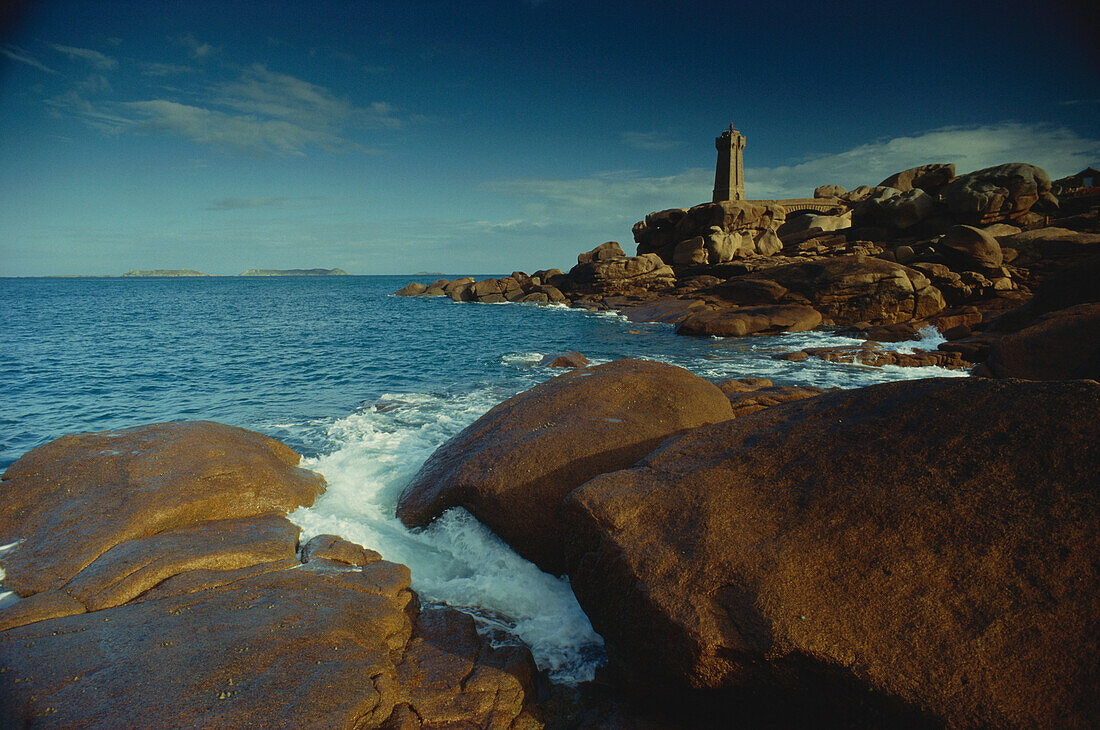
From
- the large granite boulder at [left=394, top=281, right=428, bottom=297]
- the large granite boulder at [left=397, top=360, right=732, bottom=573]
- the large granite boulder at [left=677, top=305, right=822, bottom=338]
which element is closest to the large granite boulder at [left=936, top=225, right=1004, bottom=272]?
the large granite boulder at [left=677, top=305, right=822, bottom=338]

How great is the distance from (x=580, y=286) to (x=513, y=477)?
147 ft

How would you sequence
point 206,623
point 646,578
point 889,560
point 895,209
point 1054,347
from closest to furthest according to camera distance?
point 889,560
point 646,578
point 206,623
point 1054,347
point 895,209

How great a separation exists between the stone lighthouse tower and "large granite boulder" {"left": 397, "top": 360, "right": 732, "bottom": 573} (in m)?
59.9

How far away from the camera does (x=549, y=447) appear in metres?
6.09

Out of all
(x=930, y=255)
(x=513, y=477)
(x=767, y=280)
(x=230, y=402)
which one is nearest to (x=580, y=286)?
(x=767, y=280)

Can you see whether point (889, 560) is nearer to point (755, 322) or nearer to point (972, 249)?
point (755, 322)

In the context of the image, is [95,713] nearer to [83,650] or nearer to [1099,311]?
[83,650]

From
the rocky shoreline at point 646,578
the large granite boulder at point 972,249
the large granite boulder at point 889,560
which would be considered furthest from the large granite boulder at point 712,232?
the large granite boulder at point 889,560

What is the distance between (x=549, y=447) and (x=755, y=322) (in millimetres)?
22483

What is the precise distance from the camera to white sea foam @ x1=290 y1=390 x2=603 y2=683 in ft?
14.7

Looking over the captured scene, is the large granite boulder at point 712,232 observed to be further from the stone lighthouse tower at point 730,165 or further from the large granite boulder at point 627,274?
the stone lighthouse tower at point 730,165

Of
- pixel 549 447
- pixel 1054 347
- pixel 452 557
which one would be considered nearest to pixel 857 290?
pixel 1054 347

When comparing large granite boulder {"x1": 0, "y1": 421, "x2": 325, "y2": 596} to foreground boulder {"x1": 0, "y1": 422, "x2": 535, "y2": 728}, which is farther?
large granite boulder {"x1": 0, "y1": 421, "x2": 325, "y2": 596}

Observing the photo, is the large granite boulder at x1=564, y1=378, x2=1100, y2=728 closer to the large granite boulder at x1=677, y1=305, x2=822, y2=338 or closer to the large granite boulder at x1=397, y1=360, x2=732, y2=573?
the large granite boulder at x1=397, y1=360, x2=732, y2=573
